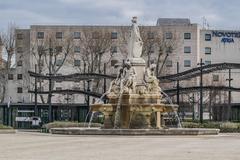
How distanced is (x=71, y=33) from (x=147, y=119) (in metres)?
63.7

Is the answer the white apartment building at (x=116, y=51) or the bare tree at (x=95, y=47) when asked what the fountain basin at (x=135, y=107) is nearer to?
the bare tree at (x=95, y=47)

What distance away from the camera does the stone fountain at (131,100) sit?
39594 millimetres

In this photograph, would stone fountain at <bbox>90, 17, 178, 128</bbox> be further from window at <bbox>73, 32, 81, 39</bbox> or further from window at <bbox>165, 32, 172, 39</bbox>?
window at <bbox>73, 32, 81, 39</bbox>

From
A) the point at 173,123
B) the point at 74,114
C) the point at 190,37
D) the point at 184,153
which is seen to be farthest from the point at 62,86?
the point at 184,153

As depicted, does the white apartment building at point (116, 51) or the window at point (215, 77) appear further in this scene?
the window at point (215, 77)

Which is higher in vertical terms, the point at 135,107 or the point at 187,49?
the point at 187,49

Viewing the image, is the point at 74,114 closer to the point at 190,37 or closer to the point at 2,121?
the point at 2,121

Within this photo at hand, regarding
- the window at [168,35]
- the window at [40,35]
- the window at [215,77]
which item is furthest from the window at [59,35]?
the window at [215,77]

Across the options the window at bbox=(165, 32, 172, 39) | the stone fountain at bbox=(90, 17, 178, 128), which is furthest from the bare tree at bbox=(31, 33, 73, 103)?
the stone fountain at bbox=(90, 17, 178, 128)

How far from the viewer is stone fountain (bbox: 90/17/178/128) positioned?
39.6 meters

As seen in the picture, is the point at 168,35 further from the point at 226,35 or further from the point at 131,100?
the point at 131,100

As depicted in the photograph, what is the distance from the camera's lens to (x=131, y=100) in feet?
131

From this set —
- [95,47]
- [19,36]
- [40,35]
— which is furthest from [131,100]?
[19,36]

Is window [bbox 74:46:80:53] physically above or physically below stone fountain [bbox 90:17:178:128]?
above
